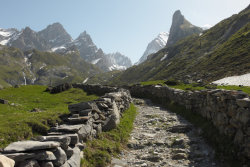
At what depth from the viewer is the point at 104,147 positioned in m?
12.7

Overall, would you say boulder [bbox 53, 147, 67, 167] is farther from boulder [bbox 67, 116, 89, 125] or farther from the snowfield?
the snowfield

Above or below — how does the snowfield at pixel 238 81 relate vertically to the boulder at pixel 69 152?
above

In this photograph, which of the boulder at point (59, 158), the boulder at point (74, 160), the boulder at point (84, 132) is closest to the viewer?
the boulder at point (59, 158)

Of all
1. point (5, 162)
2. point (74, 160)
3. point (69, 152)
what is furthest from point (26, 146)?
point (74, 160)

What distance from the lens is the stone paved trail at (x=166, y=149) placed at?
1187 centimetres

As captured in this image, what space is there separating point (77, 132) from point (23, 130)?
335 cm

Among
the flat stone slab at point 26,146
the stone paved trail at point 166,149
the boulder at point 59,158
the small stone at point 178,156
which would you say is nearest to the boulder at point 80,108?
the stone paved trail at point 166,149

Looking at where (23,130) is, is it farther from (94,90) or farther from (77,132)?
(94,90)

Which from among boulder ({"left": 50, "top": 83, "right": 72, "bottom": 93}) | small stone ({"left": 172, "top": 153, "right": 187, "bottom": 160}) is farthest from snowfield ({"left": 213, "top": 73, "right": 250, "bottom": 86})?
small stone ({"left": 172, "top": 153, "right": 187, "bottom": 160})

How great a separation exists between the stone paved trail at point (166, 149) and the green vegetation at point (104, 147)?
53 cm

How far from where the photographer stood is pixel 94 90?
2039 inches

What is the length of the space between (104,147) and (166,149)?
167 inches

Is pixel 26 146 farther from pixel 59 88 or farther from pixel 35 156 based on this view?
pixel 59 88

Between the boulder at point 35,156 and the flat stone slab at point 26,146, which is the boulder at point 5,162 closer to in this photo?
the boulder at point 35,156
